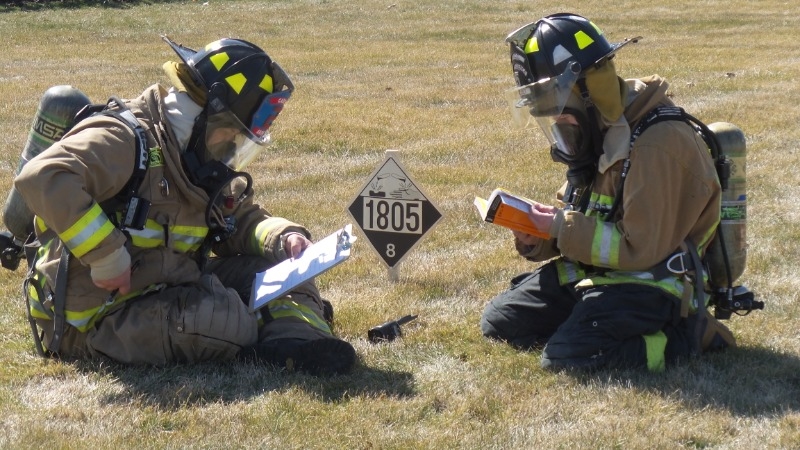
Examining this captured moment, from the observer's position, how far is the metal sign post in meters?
6.07

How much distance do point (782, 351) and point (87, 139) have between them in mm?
3251

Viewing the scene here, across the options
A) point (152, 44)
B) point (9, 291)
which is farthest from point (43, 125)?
point (152, 44)

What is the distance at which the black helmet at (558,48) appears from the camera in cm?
445

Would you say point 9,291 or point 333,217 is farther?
point 333,217

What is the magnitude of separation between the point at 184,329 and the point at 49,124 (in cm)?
123

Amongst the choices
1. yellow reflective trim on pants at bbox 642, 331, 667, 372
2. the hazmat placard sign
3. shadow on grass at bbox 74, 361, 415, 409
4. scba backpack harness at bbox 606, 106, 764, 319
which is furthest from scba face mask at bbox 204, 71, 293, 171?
yellow reflective trim on pants at bbox 642, 331, 667, 372

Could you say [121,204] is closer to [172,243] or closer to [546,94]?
[172,243]

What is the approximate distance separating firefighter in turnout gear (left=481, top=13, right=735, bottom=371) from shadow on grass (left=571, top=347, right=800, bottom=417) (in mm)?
95

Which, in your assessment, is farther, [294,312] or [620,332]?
[294,312]

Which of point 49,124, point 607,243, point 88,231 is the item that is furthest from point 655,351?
point 49,124

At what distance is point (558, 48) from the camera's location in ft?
14.7

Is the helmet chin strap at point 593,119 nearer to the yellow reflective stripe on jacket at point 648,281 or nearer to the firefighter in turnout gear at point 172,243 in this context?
the yellow reflective stripe on jacket at point 648,281

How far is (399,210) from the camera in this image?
20.1 ft

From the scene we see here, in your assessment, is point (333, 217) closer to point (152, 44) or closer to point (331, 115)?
point (331, 115)
